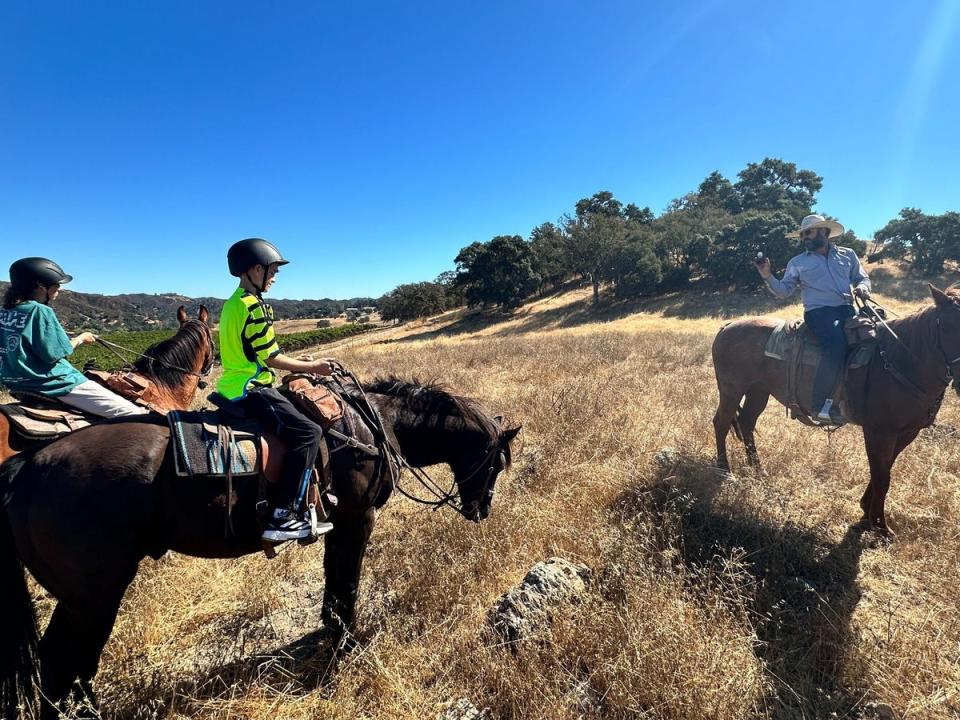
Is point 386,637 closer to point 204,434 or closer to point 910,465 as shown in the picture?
point 204,434

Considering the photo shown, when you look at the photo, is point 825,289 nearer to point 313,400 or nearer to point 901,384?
point 901,384

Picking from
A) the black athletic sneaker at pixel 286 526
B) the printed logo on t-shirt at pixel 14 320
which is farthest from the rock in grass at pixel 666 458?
the printed logo on t-shirt at pixel 14 320

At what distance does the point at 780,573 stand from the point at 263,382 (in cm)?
447

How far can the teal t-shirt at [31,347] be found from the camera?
131 inches

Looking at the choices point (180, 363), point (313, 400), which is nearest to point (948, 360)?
point (313, 400)

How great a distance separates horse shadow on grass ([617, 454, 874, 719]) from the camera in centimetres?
265

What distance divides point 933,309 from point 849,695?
395 cm

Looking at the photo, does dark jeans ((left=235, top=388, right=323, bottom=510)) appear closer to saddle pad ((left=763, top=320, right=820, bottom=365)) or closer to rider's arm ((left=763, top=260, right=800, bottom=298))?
rider's arm ((left=763, top=260, right=800, bottom=298))

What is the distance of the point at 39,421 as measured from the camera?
3312 millimetres

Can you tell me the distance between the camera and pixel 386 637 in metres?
3.10

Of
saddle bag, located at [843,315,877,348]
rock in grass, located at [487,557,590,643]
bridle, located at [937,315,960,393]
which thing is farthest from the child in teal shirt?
bridle, located at [937,315,960,393]

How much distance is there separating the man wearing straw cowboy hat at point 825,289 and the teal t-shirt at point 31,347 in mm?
7052

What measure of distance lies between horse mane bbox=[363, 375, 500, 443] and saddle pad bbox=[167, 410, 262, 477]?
1240 millimetres

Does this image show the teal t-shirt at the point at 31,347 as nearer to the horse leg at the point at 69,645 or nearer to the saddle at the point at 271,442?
the saddle at the point at 271,442
